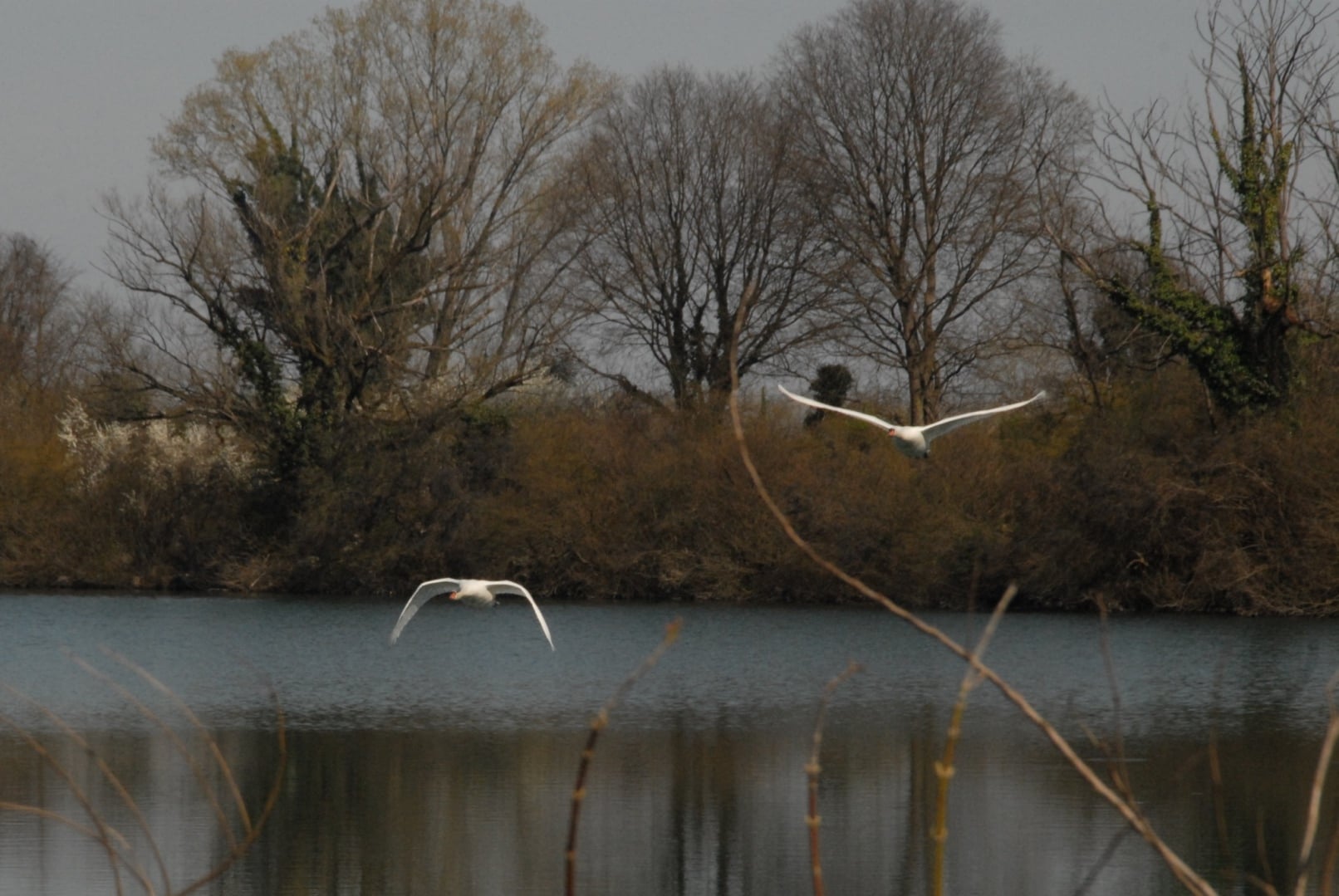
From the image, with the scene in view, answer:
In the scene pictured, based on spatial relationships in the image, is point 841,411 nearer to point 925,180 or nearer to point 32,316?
point 925,180

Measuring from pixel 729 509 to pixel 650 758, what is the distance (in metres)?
18.6

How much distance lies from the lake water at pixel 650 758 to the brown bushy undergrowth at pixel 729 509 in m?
2.19

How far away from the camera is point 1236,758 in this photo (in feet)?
44.4

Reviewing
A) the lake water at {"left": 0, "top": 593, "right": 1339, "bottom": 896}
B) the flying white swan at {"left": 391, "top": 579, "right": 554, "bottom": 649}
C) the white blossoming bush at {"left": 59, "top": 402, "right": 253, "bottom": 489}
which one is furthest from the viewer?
the white blossoming bush at {"left": 59, "top": 402, "right": 253, "bottom": 489}

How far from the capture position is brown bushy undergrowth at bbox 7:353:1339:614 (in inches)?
1043

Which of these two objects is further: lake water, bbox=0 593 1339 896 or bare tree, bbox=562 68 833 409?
bare tree, bbox=562 68 833 409

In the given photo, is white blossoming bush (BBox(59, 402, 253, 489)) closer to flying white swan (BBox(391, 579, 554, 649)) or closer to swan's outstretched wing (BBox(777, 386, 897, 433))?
flying white swan (BBox(391, 579, 554, 649))

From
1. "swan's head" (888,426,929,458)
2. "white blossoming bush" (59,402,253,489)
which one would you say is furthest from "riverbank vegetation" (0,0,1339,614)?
"swan's head" (888,426,929,458)

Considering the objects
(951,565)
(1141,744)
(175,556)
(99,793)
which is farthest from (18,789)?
(175,556)

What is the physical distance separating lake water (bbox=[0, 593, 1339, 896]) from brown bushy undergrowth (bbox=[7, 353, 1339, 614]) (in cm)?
219

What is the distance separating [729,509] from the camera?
31.9 m

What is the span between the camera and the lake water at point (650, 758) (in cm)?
897

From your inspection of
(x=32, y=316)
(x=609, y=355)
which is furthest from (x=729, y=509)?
(x=32, y=316)

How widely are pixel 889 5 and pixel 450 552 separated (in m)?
15.1
